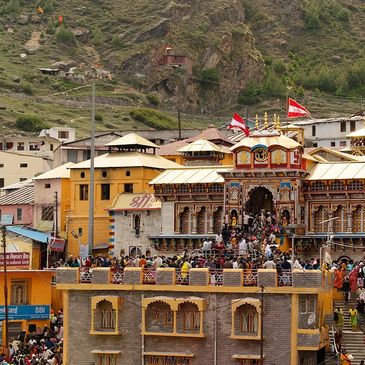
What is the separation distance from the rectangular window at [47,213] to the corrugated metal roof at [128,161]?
5.91 meters

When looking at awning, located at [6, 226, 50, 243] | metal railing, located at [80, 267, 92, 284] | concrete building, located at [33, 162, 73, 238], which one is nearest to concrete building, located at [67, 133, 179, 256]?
concrete building, located at [33, 162, 73, 238]

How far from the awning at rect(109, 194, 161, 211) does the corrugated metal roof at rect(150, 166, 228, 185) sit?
8.12 ft

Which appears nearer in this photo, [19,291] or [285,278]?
[285,278]

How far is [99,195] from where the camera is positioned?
94.8 metres

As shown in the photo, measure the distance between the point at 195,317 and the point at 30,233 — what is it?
3157 cm

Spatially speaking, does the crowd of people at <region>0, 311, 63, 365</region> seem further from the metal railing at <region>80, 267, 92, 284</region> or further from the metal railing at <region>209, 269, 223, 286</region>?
the metal railing at <region>209, 269, 223, 286</region>

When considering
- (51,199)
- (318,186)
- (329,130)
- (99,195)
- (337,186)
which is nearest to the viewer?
(337,186)

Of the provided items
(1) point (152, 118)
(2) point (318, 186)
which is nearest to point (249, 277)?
(2) point (318, 186)

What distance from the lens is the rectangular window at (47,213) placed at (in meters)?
102

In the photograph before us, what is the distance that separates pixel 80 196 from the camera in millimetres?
95938

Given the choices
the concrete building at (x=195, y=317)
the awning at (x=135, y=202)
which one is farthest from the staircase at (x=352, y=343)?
the awning at (x=135, y=202)

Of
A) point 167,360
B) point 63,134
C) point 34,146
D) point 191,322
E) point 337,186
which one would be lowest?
point 167,360

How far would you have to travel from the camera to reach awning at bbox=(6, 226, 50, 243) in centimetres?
8875

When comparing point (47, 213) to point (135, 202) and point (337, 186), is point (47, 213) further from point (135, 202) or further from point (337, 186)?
point (337, 186)
